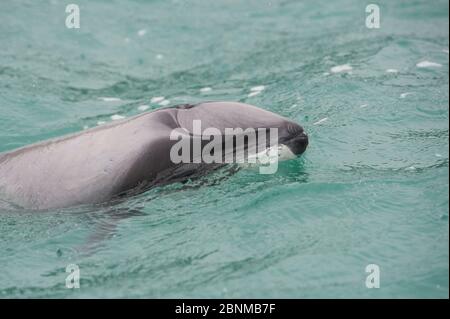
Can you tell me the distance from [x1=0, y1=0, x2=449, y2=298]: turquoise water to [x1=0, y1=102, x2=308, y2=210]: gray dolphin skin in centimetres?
15

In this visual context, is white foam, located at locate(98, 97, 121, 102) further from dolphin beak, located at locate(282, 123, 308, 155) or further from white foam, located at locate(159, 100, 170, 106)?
dolphin beak, located at locate(282, 123, 308, 155)

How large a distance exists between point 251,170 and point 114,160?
4.33 feet

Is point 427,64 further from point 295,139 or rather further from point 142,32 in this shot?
point 142,32

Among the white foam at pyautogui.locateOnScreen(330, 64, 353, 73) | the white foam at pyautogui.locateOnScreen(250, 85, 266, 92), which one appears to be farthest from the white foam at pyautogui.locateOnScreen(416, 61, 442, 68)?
the white foam at pyautogui.locateOnScreen(250, 85, 266, 92)

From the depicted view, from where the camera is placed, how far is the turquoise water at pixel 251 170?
5605mm

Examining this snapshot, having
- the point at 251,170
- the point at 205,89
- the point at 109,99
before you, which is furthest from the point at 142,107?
the point at 251,170

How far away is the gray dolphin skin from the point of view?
6441 mm

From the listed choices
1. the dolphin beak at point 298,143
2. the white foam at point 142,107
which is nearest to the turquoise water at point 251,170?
the white foam at point 142,107

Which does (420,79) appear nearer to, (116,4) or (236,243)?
(236,243)

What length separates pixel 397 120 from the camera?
8734 millimetres

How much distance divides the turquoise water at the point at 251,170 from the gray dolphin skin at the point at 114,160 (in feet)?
0.48

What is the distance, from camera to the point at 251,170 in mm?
6969
